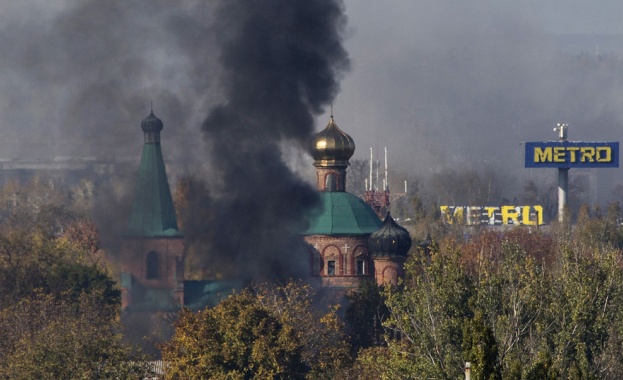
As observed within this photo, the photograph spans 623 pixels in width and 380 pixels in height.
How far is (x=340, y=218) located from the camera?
11962 cm

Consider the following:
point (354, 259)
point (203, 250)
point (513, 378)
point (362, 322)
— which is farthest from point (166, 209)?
point (513, 378)

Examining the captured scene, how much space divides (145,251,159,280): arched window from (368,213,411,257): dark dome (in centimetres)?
1227

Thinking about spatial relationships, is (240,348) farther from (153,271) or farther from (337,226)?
(337,226)

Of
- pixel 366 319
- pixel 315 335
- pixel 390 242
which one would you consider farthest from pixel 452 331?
pixel 390 242

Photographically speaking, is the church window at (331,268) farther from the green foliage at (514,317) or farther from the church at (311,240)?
the green foliage at (514,317)

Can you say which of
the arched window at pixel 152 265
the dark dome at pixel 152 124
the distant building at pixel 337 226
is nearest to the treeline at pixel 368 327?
the arched window at pixel 152 265

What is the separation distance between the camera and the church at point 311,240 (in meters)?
115

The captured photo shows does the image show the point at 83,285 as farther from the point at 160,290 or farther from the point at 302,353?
the point at 302,353

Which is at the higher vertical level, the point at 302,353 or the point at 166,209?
the point at 166,209

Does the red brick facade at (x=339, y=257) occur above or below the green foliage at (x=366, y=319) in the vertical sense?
above

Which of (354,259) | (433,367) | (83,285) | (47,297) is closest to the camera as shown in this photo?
(433,367)

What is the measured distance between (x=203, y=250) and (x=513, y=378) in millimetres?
64075

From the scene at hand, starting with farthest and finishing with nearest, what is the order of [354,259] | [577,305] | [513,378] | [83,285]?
[354,259]
[83,285]
[577,305]
[513,378]

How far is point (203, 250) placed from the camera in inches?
4572
